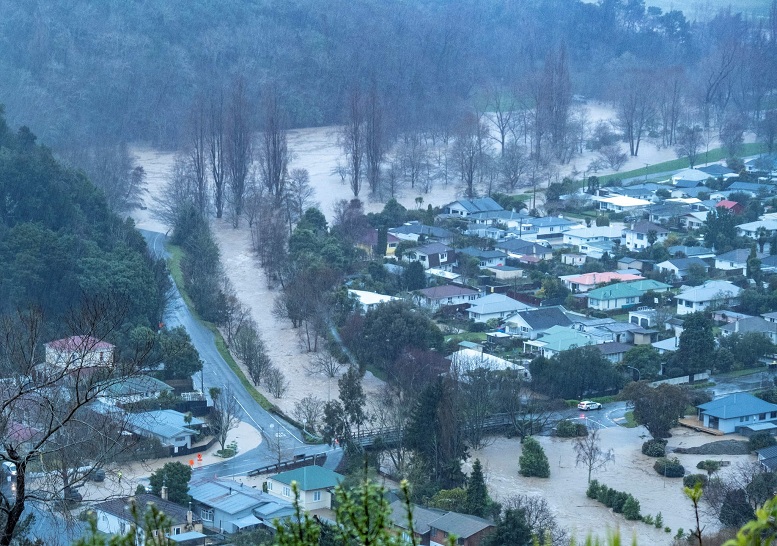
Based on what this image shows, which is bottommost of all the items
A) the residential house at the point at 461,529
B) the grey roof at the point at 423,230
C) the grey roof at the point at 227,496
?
the grey roof at the point at 227,496

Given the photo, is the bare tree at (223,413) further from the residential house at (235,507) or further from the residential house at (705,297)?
the residential house at (705,297)

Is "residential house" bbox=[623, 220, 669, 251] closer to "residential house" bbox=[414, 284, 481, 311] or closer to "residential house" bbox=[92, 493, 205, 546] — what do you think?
"residential house" bbox=[414, 284, 481, 311]

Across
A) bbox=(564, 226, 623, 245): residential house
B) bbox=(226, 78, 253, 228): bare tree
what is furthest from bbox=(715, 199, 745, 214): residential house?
bbox=(226, 78, 253, 228): bare tree

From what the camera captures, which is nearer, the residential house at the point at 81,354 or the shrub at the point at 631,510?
the residential house at the point at 81,354

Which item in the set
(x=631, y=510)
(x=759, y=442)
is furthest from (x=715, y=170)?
(x=631, y=510)

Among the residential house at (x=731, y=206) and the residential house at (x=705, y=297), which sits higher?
the residential house at (x=731, y=206)

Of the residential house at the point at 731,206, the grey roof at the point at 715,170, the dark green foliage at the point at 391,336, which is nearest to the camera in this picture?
the dark green foliage at the point at 391,336

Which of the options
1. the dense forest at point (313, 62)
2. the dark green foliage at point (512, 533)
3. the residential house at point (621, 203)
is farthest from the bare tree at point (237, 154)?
the dark green foliage at point (512, 533)

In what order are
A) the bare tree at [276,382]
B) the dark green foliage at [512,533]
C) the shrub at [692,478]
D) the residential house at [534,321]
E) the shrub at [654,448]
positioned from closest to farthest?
the dark green foliage at [512,533], the shrub at [692,478], the shrub at [654,448], the bare tree at [276,382], the residential house at [534,321]
